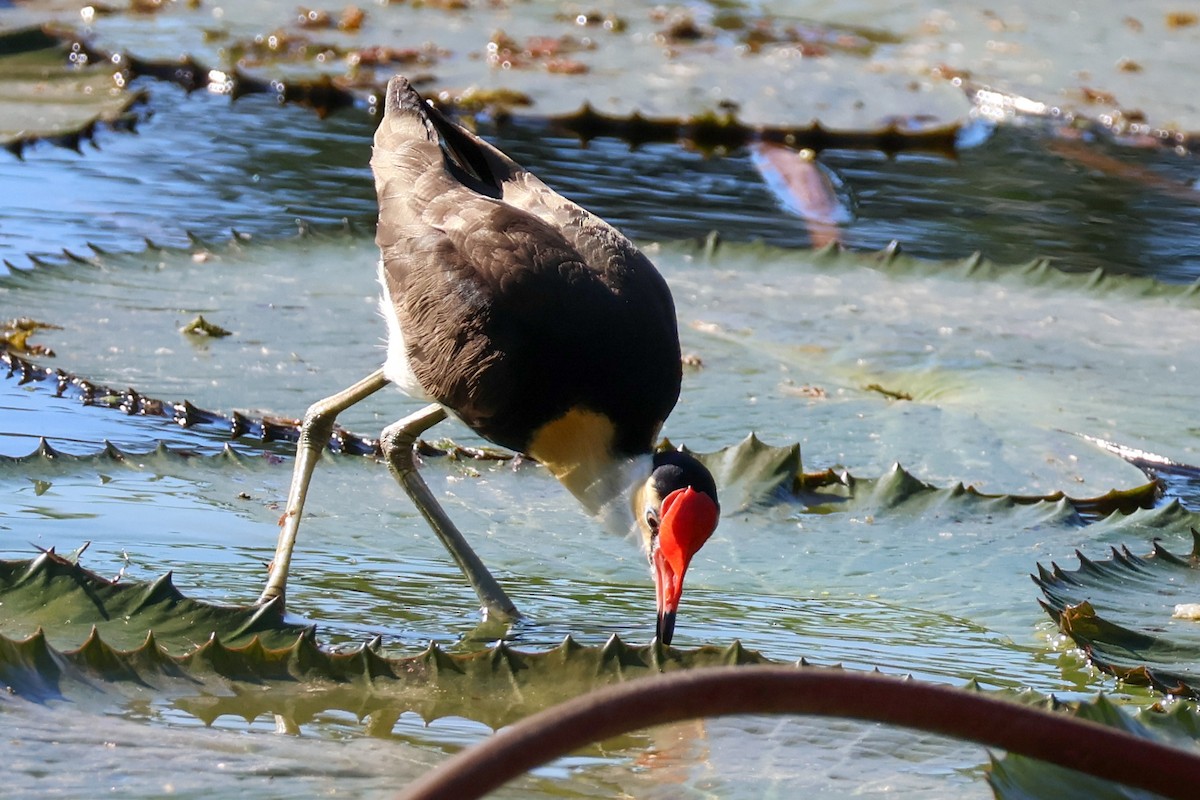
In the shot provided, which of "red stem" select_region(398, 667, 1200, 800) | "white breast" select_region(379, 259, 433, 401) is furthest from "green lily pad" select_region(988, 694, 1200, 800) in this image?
"white breast" select_region(379, 259, 433, 401)

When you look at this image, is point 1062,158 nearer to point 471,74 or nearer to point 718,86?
point 718,86

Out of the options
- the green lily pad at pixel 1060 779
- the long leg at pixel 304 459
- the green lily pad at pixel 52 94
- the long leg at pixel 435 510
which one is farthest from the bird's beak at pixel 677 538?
the green lily pad at pixel 52 94

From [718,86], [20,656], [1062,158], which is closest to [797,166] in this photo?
[718,86]

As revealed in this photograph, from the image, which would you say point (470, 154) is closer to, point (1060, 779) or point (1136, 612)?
point (1136, 612)

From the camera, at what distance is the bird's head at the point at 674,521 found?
127 inches

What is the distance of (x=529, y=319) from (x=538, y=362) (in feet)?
0.32

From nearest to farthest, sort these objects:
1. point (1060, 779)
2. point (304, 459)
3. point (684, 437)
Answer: point (1060, 779), point (304, 459), point (684, 437)

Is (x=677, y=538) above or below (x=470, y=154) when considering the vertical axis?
below

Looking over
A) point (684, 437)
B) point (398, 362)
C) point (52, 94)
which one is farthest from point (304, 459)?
point (52, 94)

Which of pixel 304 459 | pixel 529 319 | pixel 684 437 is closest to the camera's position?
pixel 529 319

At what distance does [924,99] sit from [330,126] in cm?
300

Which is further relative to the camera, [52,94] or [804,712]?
[52,94]

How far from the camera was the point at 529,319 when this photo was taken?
3635 mm

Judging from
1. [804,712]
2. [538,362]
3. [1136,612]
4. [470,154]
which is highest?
[804,712]
